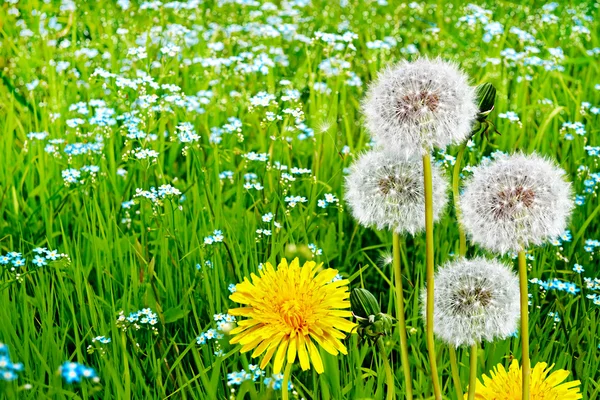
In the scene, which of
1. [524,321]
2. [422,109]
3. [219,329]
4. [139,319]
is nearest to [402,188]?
[422,109]

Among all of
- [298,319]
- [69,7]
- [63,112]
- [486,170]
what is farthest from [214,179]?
[69,7]

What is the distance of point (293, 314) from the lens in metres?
1.96

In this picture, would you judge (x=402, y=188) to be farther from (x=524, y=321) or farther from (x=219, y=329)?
(x=219, y=329)

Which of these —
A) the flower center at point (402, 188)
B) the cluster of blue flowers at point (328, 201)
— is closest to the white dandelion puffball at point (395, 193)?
the flower center at point (402, 188)

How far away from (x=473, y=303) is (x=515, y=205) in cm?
26

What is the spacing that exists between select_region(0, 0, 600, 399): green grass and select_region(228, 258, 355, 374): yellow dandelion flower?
0.75 feet

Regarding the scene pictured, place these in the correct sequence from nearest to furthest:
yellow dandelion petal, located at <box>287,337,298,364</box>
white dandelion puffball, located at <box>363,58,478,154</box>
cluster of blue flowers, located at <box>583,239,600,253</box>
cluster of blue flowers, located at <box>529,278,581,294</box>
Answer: white dandelion puffball, located at <box>363,58,478,154</box> → yellow dandelion petal, located at <box>287,337,298,364</box> → cluster of blue flowers, located at <box>529,278,581,294</box> → cluster of blue flowers, located at <box>583,239,600,253</box>

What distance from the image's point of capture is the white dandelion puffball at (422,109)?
1.78 meters

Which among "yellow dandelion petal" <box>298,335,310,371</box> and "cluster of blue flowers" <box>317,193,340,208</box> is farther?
"cluster of blue flowers" <box>317,193,340,208</box>

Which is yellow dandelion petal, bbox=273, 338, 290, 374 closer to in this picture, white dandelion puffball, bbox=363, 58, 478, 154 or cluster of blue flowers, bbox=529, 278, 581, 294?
white dandelion puffball, bbox=363, 58, 478, 154

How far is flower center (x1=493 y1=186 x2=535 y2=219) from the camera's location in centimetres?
175

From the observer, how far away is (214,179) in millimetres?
3475

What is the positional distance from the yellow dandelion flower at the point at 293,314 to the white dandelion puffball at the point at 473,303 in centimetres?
24

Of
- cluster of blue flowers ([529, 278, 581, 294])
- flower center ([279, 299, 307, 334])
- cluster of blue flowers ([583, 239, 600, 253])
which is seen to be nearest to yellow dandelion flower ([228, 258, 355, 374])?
flower center ([279, 299, 307, 334])
